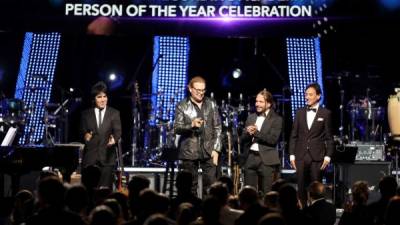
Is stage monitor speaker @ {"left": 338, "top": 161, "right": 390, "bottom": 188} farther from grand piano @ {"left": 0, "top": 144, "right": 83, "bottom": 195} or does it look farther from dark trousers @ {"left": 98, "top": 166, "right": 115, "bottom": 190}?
grand piano @ {"left": 0, "top": 144, "right": 83, "bottom": 195}

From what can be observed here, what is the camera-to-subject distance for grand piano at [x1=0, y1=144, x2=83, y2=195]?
1269 centimetres

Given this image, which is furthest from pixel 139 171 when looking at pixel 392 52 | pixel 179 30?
pixel 392 52

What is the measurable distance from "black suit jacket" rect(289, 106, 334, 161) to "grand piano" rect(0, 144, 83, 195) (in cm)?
371

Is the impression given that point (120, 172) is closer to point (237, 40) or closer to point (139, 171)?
point (139, 171)

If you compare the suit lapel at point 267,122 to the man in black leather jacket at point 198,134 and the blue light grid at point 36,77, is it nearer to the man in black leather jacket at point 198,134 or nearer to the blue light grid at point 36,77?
the man in black leather jacket at point 198,134

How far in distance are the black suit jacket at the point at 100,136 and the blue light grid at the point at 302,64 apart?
7.91 meters

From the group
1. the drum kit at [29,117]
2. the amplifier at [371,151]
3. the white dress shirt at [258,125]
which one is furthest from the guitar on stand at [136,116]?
the white dress shirt at [258,125]

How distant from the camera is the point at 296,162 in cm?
1307

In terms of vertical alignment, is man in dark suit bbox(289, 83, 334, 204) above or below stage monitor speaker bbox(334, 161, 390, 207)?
above

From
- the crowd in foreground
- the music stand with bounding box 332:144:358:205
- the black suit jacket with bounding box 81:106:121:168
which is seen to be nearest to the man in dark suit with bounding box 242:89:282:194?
the music stand with bounding box 332:144:358:205

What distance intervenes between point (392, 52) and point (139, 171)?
7.61m

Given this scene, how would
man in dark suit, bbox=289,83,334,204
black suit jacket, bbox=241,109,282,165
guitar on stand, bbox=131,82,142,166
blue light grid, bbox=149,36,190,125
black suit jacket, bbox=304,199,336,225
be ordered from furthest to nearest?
blue light grid, bbox=149,36,190,125 < guitar on stand, bbox=131,82,142,166 < black suit jacket, bbox=241,109,282,165 < man in dark suit, bbox=289,83,334,204 < black suit jacket, bbox=304,199,336,225

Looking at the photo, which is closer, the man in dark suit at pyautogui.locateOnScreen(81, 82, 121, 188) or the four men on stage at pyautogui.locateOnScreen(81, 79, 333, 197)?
the four men on stage at pyautogui.locateOnScreen(81, 79, 333, 197)

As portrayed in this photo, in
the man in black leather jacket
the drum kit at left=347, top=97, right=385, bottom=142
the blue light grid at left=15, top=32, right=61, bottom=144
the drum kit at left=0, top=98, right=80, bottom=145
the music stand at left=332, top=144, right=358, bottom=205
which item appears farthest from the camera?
the blue light grid at left=15, top=32, right=61, bottom=144
